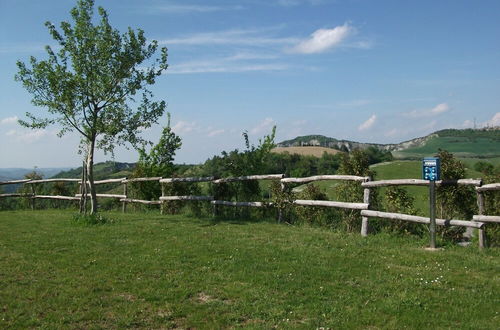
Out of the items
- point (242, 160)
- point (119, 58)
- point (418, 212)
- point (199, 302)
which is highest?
point (119, 58)

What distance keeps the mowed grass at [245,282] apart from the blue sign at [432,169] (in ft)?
4.46

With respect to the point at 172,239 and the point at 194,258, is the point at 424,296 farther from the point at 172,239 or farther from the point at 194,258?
the point at 172,239

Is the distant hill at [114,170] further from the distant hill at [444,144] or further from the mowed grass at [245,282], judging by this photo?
the distant hill at [444,144]

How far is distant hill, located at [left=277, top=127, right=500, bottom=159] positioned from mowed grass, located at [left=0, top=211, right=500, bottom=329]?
3334 cm

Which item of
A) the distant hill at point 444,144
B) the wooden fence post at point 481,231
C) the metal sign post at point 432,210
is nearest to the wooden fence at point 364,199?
the wooden fence post at point 481,231

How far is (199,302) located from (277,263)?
6.88 feet

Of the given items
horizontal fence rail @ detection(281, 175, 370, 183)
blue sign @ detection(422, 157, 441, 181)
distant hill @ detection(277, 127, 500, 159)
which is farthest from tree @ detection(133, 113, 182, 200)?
distant hill @ detection(277, 127, 500, 159)

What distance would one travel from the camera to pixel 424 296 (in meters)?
5.68

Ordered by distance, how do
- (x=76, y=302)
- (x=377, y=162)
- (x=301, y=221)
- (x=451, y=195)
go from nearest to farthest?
(x=76, y=302) < (x=451, y=195) < (x=301, y=221) < (x=377, y=162)

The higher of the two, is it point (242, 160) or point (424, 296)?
point (242, 160)

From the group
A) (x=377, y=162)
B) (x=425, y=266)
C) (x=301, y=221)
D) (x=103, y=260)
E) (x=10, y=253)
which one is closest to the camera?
(x=425, y=266)

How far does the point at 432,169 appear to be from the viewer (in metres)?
8.32

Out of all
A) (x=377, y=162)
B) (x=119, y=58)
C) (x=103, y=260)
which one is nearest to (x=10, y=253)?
(x=103, y=260)

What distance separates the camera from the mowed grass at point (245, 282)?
5.05 metres
